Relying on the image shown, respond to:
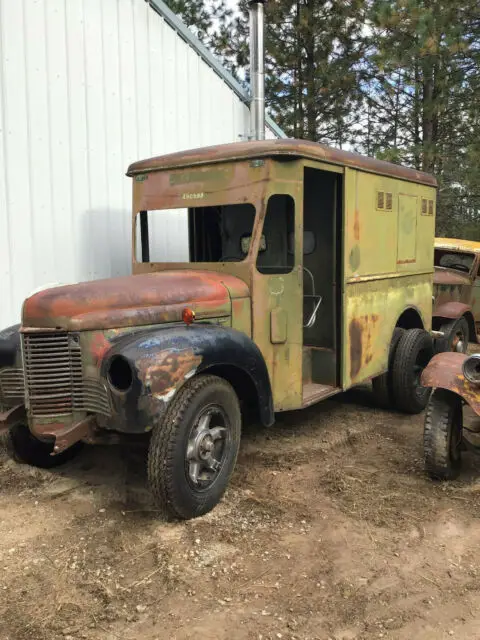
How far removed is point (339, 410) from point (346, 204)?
2.29 metres

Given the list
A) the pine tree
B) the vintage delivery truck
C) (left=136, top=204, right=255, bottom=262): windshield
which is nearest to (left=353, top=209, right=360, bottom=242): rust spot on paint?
the vintage delivery truck

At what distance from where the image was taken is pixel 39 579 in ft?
10.2

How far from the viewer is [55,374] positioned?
356cm

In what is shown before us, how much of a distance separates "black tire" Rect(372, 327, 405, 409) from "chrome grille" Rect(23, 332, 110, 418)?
336cm

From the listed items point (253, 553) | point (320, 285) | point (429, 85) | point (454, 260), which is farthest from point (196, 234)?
point (429, 85)

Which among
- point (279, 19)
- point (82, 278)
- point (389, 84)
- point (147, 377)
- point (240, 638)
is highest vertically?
point (279, 19)

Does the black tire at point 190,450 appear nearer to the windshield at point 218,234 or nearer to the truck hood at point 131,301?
the truck hood at point 131,301

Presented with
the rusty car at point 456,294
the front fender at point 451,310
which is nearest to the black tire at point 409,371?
the rusty car at point 456,294

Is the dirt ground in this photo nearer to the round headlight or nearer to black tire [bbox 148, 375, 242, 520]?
black tire [bbox 148, 375, 242, 520]

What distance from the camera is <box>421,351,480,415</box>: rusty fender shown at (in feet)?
13.2

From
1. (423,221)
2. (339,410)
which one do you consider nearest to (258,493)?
(339,410)

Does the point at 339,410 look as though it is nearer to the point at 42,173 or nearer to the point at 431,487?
the point at 431,487

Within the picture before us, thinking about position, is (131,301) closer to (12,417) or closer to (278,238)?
(12,417)

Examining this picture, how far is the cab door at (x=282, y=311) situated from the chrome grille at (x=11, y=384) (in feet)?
5.35
